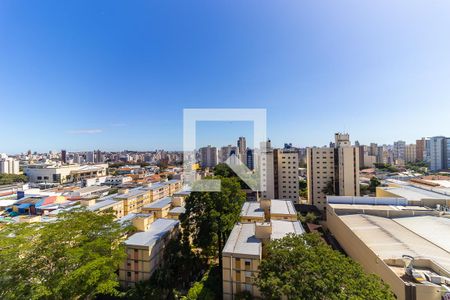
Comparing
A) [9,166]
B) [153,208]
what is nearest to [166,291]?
[153,208]

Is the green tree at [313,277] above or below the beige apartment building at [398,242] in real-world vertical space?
above

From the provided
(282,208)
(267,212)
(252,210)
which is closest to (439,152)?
(282,208)

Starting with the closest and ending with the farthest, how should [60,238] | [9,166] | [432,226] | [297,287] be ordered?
[297,287] < [60,238] < [432,226] < [9,166]

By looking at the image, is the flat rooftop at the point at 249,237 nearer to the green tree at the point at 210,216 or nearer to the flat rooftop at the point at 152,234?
the green tree at the point at 210,216

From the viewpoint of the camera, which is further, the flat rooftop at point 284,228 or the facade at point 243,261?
the flat rooftop at point 284,228

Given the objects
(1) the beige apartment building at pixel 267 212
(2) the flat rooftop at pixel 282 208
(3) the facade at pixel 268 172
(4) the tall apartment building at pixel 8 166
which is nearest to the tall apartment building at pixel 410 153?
(3) the facade at pixel 268 172

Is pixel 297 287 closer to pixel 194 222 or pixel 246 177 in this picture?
pixel 194 222
